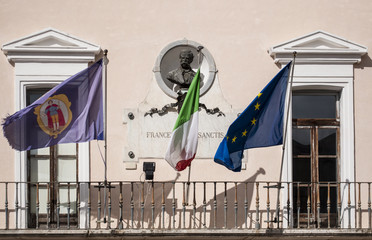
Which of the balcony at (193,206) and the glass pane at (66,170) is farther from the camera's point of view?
the glass pane at (66,170)

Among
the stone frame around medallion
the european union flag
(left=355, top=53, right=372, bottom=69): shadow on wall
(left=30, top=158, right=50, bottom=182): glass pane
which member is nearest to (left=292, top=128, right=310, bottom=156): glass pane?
the european union flag

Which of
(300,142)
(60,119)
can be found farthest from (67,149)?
(300,142)

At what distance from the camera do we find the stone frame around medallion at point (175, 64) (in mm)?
14352

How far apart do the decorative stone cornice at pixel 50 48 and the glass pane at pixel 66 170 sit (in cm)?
149

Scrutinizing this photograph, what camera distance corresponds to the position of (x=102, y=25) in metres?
14.4

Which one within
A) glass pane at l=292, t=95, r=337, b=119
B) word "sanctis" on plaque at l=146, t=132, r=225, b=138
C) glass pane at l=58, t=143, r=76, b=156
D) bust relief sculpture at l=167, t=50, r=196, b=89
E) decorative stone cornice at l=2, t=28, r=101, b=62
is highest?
decorative stone cornice at l=2, t=28, r=101, b=62

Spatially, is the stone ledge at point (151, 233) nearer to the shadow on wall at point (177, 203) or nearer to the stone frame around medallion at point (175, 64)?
the shadow on wall at point (177, 203)

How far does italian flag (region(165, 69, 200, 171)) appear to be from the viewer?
13.6 meters

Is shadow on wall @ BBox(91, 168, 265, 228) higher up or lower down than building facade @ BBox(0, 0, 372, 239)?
lower down

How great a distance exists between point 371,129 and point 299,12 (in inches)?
79.7

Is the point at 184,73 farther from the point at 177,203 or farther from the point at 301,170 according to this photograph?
the point at 301,170

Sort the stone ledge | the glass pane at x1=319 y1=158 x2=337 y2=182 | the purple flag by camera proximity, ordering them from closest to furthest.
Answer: the stone ledge < the purple flag < the glass pane at x1=319 y1=158 x2=337 y2=182

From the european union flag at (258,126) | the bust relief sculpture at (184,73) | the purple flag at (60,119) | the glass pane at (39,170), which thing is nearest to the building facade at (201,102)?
the glass pane at (39,170)

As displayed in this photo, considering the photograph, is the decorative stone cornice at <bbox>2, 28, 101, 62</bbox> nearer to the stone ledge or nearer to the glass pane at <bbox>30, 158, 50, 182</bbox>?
the glass pane at <bbox>30, 158, 50, 182</bbox>
